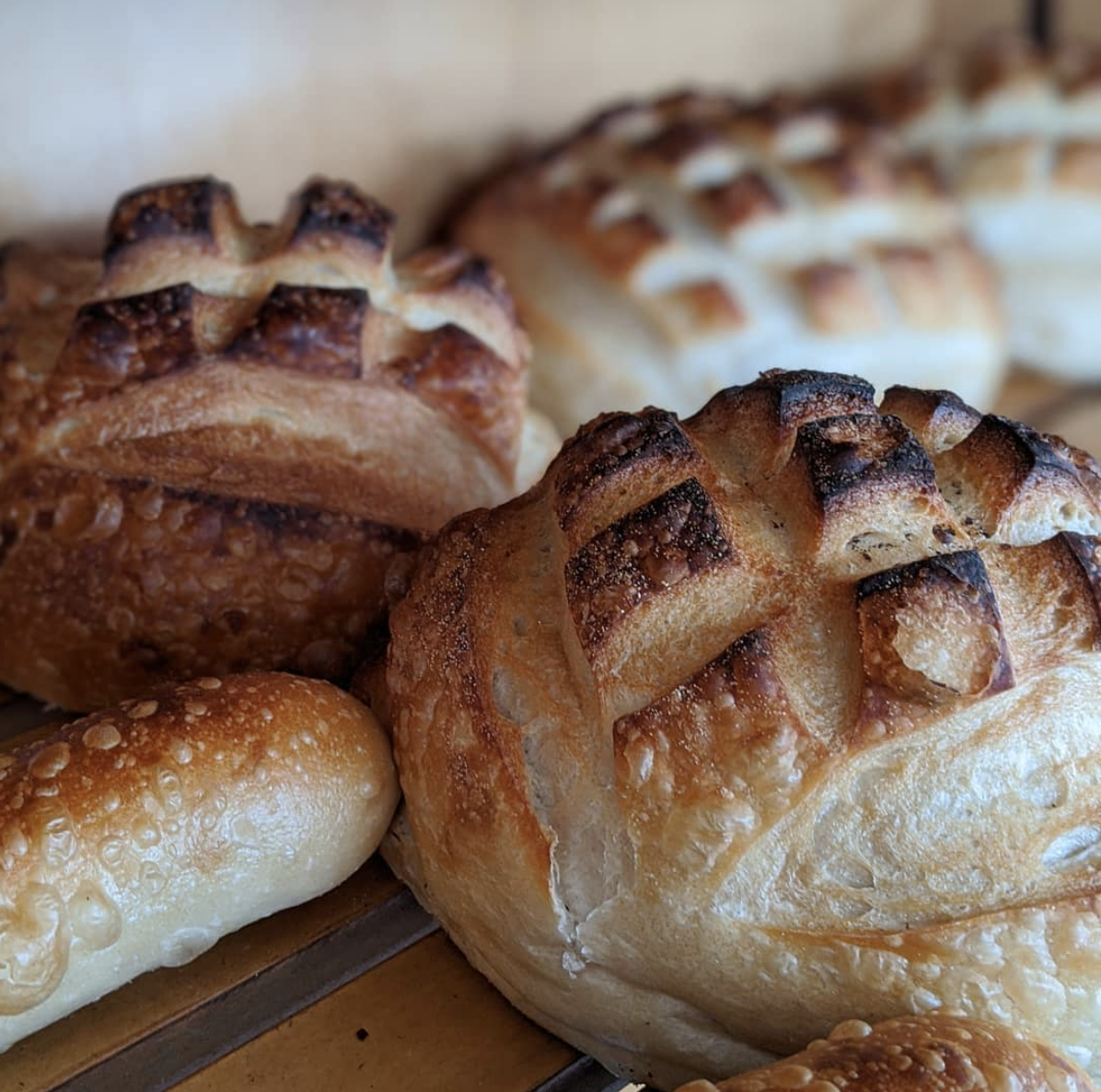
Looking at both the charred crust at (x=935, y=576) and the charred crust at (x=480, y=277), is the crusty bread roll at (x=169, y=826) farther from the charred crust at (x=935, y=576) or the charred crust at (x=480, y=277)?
the charred crust at (x=480, y=277)

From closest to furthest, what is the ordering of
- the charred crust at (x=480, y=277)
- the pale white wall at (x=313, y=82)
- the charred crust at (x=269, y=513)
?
the charred crust at (x=269, y=513), the charred crust at (x=480, y=277), the pale white wall at (x=313, y=82)

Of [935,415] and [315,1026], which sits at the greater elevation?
[935,415]

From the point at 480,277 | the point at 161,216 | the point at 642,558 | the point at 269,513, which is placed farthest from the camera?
the point at 480,277

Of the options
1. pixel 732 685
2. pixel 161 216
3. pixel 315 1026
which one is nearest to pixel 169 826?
pixel 315 1026

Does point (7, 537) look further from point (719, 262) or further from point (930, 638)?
point (719, 262)

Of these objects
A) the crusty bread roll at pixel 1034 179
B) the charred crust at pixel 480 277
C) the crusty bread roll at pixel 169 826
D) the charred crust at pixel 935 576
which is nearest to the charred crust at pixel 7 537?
the crusty bread roll at pixel 169 826

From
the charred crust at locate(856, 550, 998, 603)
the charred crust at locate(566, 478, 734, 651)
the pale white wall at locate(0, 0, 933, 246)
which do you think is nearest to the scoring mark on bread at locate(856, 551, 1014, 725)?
the charred crust at locate(856, 550, 998, 603)

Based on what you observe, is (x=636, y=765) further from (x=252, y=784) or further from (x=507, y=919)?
(x=252, y=784)
